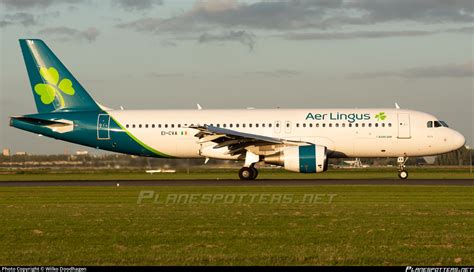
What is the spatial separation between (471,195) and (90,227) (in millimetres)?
16175

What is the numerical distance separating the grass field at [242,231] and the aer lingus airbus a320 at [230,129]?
14.5m

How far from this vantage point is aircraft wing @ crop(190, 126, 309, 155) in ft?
136

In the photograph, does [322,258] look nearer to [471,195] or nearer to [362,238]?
[362,238]

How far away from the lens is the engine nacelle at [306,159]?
132ft

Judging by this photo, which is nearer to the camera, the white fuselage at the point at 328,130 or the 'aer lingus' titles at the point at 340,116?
the white fuselage at the point at 328,130

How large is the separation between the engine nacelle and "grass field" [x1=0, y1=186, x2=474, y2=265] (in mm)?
11774

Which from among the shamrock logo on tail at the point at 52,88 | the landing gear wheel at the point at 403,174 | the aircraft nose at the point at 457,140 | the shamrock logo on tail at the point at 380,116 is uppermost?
the shamrock logo on tail at the point at 52,88

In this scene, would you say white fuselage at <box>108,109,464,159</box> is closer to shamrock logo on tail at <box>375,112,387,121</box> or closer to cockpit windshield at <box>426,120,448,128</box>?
shamrock logo on tail at <box>375,112,387,121</box>

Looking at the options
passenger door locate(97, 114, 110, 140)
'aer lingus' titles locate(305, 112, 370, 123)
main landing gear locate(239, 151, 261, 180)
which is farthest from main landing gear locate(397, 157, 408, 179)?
passenger door locate(97, 114, 110, 140)

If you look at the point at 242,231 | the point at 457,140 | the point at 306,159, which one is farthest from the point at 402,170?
the point at 242,231

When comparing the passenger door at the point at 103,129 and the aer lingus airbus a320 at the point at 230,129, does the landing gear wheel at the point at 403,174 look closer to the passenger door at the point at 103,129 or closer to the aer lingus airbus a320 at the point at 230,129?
the aer lingus airbus a320 at the point at 230,129

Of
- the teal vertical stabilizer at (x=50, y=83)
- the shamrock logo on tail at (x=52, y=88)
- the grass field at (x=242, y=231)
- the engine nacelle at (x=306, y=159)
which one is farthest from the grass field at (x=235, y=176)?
the grass field at (x=242, y=231)

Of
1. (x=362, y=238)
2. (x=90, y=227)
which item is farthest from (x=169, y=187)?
(x=362, y=238)

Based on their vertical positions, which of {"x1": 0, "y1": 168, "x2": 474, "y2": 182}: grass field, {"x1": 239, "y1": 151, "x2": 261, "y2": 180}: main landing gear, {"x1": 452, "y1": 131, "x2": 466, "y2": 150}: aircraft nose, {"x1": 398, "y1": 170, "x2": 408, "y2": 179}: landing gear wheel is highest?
{"x1": 452, "y1": 131, "x2": 466, "y2": 150}: aircraft nose
